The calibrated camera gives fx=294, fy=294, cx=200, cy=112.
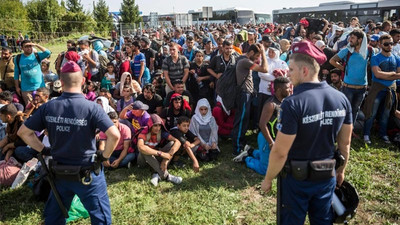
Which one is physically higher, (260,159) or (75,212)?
(260,159)

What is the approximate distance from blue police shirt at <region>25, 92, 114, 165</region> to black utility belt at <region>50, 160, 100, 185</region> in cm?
6

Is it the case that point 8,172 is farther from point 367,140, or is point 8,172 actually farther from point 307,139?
point 367,140

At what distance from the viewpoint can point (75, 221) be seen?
11.6ft

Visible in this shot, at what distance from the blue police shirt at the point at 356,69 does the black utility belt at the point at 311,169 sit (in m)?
3.56

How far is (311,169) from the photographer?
7.27 feet

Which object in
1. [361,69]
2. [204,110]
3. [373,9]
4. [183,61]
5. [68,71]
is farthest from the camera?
[373,9]

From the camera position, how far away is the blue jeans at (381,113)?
18.0 ft

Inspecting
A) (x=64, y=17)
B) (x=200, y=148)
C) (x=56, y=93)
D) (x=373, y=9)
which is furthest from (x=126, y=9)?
(x=200, y=148)

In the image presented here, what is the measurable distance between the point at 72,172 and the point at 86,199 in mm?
282

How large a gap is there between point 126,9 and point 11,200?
4026 centimetres

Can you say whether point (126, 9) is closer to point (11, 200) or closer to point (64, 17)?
point (64, 17)

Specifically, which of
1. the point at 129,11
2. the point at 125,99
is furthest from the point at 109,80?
the point at 129,11

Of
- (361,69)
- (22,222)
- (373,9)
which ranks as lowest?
(22,222)

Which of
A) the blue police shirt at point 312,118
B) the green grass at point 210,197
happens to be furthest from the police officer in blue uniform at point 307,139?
the green grass at point 210,197
